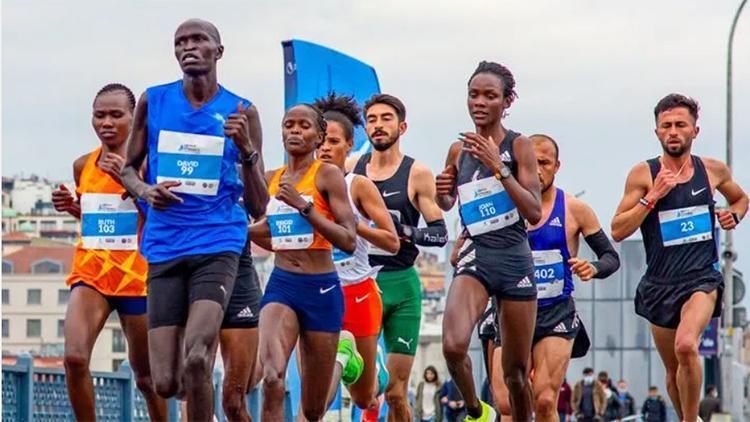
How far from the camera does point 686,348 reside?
15516mm

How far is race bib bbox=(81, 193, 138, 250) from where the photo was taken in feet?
46.3

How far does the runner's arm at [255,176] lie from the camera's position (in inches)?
487

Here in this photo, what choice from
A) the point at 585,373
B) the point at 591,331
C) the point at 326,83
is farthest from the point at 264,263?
the point at 326,83

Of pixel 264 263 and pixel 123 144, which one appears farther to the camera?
pixel 264 263

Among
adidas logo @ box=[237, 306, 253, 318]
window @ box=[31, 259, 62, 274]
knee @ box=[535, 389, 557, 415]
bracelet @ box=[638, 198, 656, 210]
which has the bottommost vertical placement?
knee @ box=[535, 389, 557, 415]

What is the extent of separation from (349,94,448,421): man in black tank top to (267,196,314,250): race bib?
2824mm

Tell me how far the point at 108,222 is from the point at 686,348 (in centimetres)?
432

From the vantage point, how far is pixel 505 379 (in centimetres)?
1441

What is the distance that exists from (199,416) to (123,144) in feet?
9.30

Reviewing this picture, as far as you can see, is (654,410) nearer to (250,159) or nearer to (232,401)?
(232,401)

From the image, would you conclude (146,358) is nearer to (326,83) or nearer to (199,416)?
(199,416)

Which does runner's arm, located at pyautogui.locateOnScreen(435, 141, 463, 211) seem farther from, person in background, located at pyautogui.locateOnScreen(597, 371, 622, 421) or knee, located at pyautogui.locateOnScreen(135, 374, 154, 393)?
person in background, located at pyautogui.locateOnScreen(597, 371, 622, 421)

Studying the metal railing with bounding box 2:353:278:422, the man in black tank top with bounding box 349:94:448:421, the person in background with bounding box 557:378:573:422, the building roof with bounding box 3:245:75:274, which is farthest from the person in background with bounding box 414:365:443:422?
the building roof with bounding box 3:245:75:274

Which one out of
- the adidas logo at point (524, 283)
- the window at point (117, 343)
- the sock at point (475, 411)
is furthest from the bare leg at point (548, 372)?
the window at point (117, 343)
